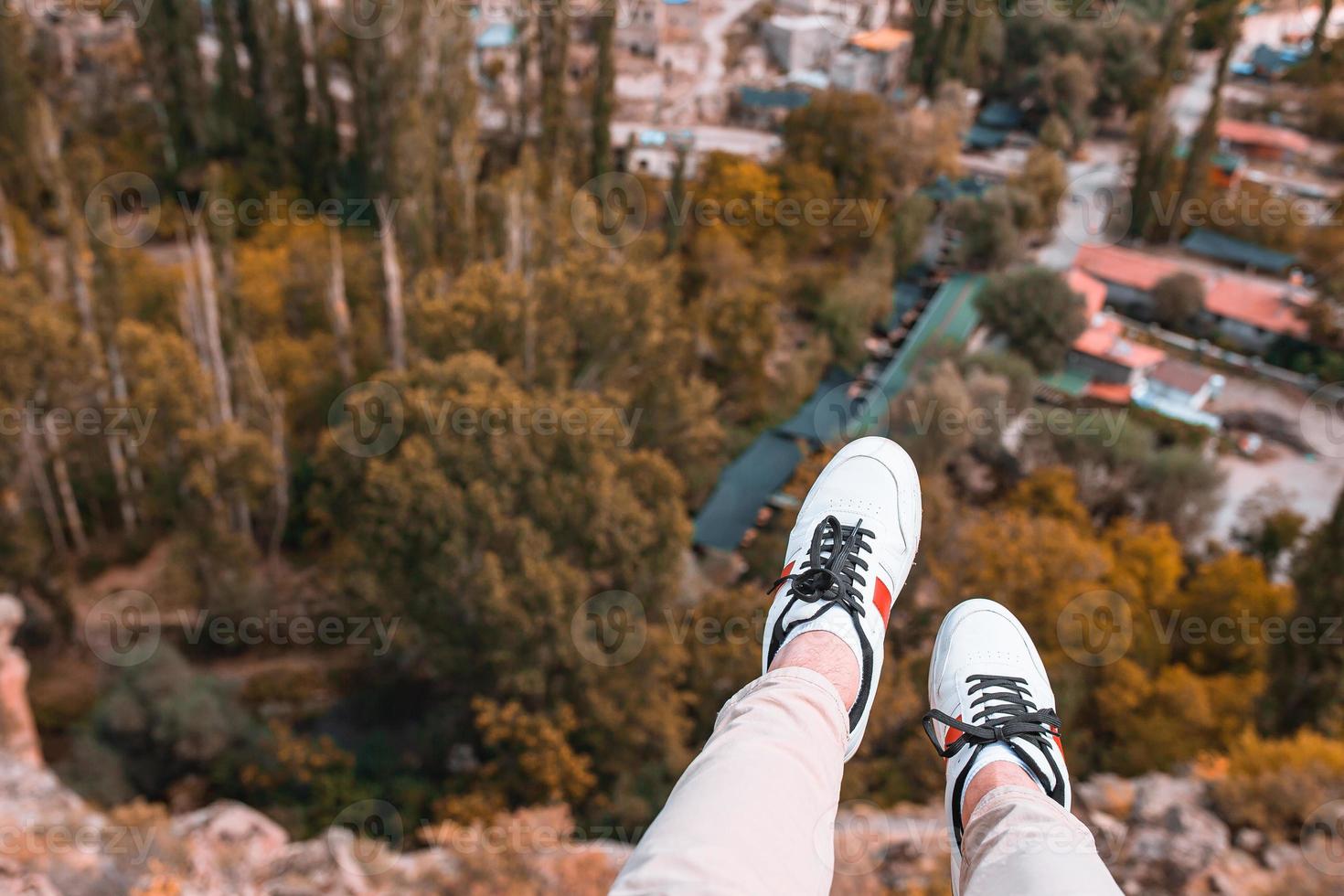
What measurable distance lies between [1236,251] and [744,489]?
2049 cm

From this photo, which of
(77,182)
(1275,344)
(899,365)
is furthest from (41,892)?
(1275,344)

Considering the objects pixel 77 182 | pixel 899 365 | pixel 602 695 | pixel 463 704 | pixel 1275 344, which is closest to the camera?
pixel 602 695

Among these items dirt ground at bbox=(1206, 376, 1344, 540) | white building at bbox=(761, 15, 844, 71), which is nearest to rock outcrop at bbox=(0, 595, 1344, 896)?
dirt ground at bbox=(1206, 376, 1344, 540)

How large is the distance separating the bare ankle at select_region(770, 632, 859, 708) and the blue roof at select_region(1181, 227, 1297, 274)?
3122 cm

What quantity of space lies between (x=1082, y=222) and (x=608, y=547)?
78.1 ft

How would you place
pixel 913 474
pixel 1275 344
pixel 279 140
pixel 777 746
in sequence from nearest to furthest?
pixel 777 746, pixel 913 474, pixel 279 140, pixel 1275 344

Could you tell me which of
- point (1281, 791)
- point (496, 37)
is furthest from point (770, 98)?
point (1281, 791)

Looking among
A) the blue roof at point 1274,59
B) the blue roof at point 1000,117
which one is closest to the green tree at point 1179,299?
the blue roof at point 1000,117

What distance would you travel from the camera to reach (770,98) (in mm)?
32188

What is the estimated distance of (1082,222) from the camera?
103ft

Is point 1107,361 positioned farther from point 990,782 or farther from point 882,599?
point 990,782

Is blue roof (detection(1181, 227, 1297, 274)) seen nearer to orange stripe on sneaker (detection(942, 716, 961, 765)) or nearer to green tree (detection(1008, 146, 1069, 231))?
green tree (detection(1008, 146, 1069, 231))

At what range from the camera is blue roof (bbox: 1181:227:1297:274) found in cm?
3003

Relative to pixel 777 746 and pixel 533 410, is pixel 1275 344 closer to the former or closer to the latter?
pixel 533 410
